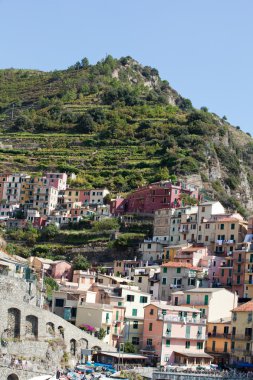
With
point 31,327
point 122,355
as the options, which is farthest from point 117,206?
point 31,327

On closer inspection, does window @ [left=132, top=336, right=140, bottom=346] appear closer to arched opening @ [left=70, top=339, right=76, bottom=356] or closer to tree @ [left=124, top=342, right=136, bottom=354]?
tree @ [left=124, top=342, right=136, bottom=354]

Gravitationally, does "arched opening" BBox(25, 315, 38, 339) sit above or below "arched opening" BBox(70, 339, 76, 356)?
above

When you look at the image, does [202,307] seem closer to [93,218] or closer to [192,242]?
[192,242]

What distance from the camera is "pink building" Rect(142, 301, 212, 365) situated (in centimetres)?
6775

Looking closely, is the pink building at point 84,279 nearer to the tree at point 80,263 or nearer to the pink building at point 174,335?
the tree at point 80,263

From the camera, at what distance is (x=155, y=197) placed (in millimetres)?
107312

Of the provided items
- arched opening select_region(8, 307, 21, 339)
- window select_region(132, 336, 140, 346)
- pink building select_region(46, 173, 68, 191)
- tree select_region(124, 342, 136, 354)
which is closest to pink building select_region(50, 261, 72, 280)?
window select_region(132, 336, 140, 346)

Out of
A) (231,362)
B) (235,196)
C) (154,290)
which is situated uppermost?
(235,196)

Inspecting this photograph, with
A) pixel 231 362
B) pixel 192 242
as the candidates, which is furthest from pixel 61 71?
pixel 231 362

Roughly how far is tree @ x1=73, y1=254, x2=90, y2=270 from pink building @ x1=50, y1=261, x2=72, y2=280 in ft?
3.63

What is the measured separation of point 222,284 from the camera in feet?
271

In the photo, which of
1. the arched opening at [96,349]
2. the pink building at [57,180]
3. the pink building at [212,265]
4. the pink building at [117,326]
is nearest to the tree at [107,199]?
the pink building at [57,180]

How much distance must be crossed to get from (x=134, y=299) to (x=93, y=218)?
34910 mm

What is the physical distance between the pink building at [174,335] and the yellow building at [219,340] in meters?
2.25
